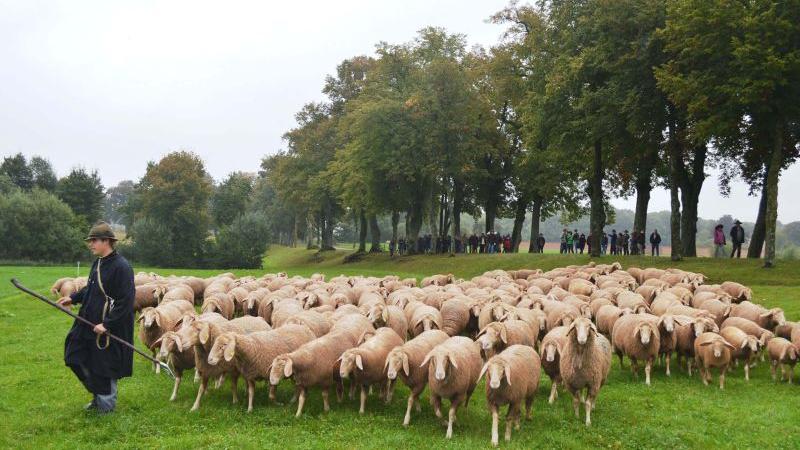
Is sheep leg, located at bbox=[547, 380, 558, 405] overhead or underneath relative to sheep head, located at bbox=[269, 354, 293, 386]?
underneath

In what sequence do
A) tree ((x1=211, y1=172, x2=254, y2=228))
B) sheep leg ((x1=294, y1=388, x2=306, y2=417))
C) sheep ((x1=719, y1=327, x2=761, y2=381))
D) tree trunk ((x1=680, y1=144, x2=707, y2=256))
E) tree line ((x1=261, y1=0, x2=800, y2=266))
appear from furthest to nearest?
tree ((x1=211, y1=172, x2=254, y2=228)), tree trunk ((x1=680, y1=144, x2=707, y2=256)), tree line ((x1=261, y1=0, x2=800, y2=266)), sheep ((x1=719, y1=327, x2=761, y2=381)), sheep leg ((x1=294, y1=388, x2=306, y2=417))

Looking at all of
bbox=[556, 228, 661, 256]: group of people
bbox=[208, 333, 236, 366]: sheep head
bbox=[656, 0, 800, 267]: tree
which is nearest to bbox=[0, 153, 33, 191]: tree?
bbox=[556, 228, 661, 256]: group of people

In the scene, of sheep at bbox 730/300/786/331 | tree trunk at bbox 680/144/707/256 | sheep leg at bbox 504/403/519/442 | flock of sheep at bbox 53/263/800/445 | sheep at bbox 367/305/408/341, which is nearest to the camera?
sheep leg at bbox 504/403/519/442

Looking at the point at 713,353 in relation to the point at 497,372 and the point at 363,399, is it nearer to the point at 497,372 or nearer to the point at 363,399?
the point at 497,372

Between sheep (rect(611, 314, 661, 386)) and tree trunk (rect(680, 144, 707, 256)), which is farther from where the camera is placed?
tree trunk (rect(680, 144, 707, 256))

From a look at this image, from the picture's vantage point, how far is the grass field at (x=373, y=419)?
9.66 metres

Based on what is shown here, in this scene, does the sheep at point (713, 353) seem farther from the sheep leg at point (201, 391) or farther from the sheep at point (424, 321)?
the sheep leg at point (201, 391)

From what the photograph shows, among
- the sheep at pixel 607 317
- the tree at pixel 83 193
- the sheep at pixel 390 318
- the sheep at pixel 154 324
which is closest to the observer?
the sheep at pixel 154 324

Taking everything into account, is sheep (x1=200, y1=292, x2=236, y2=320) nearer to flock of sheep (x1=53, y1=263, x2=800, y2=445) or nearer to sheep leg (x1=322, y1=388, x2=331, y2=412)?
flock of sheep (x1=53, y1=263, x2=800, y2=445)

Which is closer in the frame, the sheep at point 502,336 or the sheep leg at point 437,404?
the sheep leg at point 437,404

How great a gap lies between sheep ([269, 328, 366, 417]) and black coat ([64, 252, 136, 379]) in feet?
8.46

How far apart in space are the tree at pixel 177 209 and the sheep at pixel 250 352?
54432mm

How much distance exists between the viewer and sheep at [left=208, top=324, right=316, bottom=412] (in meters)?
11.1

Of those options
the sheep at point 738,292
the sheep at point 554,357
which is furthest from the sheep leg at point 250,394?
the sheep at point 738,292
